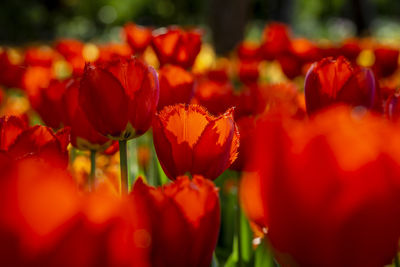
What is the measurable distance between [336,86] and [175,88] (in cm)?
36

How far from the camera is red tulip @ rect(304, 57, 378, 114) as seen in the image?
0.86 metres

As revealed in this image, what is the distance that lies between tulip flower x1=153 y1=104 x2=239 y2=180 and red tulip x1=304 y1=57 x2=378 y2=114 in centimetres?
19

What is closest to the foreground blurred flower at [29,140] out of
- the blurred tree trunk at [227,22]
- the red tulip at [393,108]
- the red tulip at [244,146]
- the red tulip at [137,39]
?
the red tulip at [244,146]

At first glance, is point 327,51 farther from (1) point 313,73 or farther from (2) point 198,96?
A: (1) point 313,73

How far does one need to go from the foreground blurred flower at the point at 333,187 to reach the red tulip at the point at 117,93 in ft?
1.19

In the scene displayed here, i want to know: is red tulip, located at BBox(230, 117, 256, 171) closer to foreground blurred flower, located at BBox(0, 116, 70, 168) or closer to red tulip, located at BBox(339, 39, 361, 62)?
foreground blurred flower, located at BBox(0, 116, 70, 168)

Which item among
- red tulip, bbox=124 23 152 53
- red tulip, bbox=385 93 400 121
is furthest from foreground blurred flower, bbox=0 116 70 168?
red tulip, bbox=124 23 152 53

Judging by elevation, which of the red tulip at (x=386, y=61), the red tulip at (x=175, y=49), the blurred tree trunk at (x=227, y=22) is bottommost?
the blurred tree trunk at (x=227, y=22)

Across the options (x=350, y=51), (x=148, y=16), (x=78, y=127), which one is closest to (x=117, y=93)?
(x=78, y=127)

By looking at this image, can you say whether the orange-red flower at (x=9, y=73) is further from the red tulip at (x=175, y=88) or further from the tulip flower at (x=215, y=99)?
the red tulip at (x=175, y=88)

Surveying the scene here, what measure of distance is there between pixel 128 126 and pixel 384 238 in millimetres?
459

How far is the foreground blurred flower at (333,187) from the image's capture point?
1.37ft

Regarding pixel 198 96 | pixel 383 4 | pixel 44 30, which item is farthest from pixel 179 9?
pixel 198 96

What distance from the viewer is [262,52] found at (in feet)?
9.34
